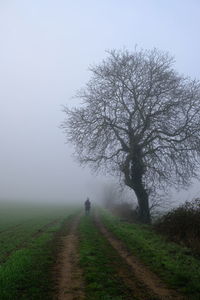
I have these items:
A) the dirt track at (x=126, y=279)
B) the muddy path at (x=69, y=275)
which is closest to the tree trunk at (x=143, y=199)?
the muddy path at (x=69, y=275)

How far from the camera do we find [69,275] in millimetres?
10734

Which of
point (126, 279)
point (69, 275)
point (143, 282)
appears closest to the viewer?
point (143, 282)

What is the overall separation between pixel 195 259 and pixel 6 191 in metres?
197

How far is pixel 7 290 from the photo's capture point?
8883 millimetres

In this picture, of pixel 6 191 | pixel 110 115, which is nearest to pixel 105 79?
pixel 110 115

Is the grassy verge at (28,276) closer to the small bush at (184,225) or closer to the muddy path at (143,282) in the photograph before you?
the muddy path at (143,282)

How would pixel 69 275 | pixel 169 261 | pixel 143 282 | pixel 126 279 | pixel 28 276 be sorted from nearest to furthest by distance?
pixel 143 282 → pixel 126 279 → pixel 28 276 → pixel 69 275 → pixel 169 261

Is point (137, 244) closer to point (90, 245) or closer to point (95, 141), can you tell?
point (90, 245)

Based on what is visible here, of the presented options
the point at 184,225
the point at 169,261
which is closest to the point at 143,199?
the point at 184,225

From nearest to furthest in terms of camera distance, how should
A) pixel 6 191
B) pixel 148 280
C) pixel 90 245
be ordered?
1. pixel 148 280
2. pixel 90 245
3. pixel 6 191

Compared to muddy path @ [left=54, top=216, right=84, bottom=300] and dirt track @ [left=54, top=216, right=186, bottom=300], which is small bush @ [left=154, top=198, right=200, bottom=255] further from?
muddy path @ [left=54, top=216, right=84, bottom=300]

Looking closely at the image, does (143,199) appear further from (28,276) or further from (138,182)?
(28,276)

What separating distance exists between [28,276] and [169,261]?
18.3 feet

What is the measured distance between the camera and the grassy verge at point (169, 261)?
9844 mm
